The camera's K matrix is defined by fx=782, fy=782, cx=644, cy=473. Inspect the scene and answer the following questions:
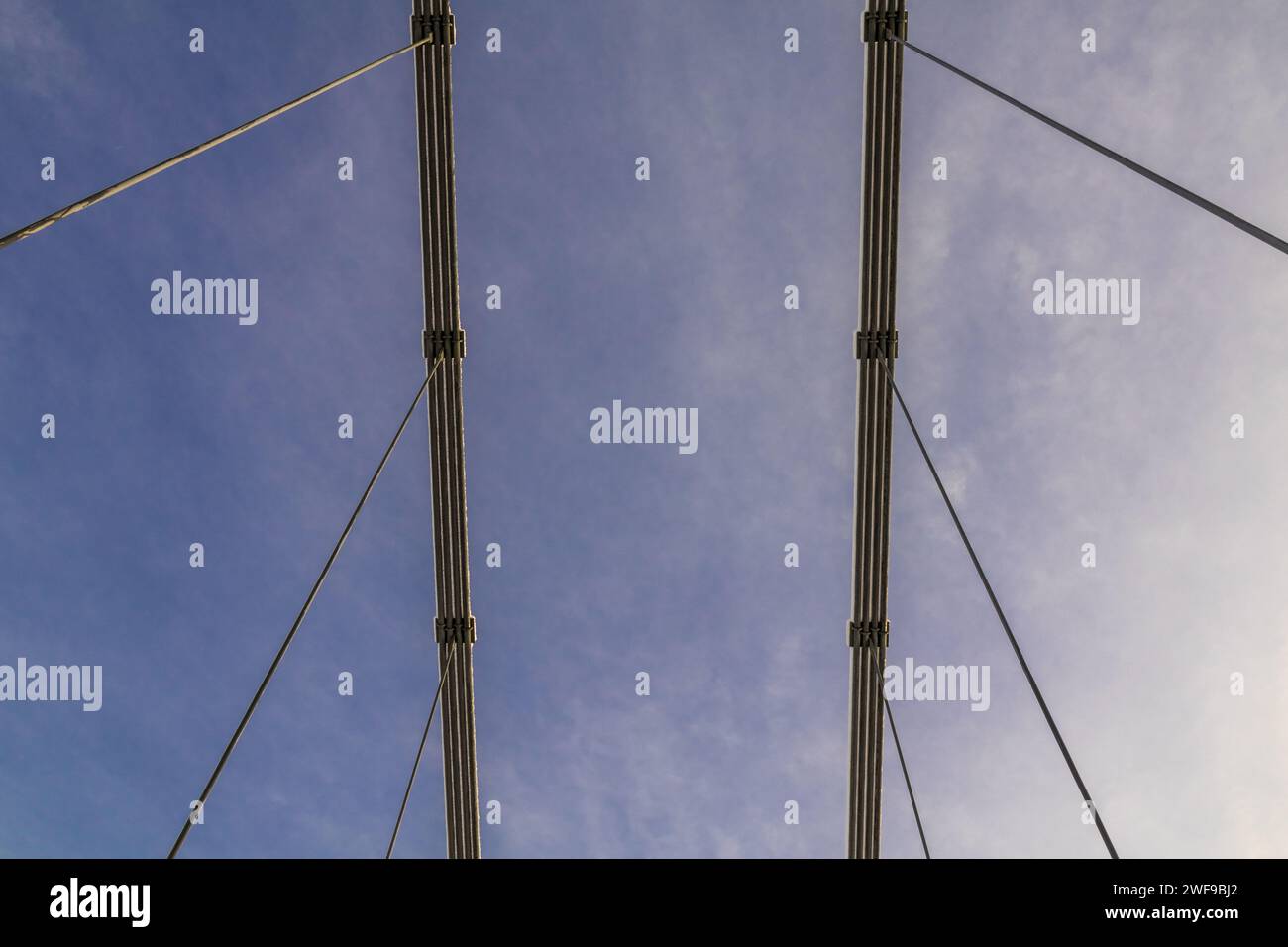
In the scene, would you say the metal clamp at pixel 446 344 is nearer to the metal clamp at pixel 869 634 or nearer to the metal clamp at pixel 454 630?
the metal clamp at pixel 454 630

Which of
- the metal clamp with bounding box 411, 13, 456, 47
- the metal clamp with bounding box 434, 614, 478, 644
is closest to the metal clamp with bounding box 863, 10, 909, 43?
the metal clamp with bounding box 411, 13, 456, 47

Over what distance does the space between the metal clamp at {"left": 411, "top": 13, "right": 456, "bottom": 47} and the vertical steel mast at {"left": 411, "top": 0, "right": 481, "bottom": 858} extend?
2cm

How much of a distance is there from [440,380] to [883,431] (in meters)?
7.41

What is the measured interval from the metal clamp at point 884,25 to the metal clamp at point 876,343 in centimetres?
456

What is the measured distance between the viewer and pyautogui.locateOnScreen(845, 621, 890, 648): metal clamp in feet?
43.9

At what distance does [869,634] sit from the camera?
1338cm

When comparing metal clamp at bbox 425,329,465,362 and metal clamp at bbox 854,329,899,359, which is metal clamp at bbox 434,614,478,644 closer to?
metal clamp at bbox 425,329,465,362

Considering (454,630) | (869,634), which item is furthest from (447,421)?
(869,634)
